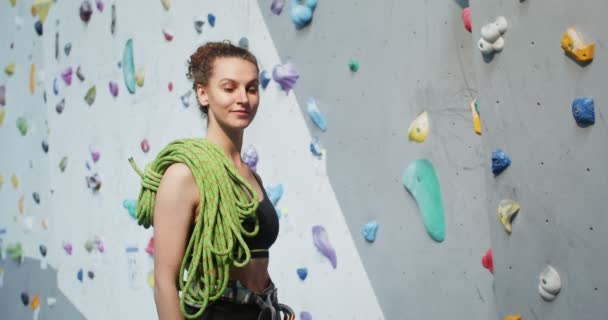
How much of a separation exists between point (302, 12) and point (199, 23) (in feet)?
2.07

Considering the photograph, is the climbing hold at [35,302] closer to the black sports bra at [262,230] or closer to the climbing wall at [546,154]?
the black sports bra at [262,230]

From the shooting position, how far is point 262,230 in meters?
1.73

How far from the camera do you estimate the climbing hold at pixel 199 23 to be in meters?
3.17

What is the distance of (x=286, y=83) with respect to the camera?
280 centimetres

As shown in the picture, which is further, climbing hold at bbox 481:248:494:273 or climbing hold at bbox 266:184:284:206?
climbing hold at bbox 266:184:284:206

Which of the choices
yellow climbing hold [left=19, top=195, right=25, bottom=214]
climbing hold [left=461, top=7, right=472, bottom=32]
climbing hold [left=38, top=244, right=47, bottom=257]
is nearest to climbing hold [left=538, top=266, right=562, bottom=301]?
climbing hold [left=461, top=7, right=472, bottom=32]

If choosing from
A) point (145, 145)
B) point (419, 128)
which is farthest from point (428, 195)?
point (145, 145)

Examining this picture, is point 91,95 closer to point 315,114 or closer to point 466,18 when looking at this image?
point 315,114

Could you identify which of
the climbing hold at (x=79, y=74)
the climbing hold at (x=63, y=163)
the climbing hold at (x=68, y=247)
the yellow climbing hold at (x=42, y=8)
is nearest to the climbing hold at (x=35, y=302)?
the climbing hold at (x=68, y=247)

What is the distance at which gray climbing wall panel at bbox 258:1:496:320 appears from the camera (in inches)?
86.7

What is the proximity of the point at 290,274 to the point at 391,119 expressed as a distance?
2.38ft

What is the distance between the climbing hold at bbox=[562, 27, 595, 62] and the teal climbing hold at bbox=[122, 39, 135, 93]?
2378 mm

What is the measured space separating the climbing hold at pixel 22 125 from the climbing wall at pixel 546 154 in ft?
10.9

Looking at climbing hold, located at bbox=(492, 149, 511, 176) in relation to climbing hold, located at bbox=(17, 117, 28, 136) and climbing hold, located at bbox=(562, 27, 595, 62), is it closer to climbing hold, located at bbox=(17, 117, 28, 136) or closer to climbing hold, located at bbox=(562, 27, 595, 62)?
climbing hold, located at bbox=(562, 27, 595, 62)
